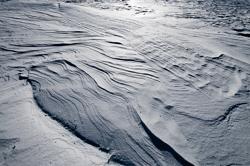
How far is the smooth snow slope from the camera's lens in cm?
105

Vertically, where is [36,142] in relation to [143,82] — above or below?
below

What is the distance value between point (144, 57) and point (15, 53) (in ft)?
6.81

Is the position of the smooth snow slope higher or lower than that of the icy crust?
higher

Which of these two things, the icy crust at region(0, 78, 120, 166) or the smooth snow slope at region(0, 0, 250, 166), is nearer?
the icy crust at region(0, 78, 120, 166)

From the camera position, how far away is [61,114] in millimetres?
1242

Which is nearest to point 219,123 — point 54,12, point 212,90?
point 212,90

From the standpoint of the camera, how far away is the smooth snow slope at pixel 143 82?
1050 mm

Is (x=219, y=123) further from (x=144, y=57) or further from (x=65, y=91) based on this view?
(x=65, y=91)

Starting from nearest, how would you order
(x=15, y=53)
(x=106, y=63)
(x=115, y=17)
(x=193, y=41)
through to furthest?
(x=106, y=63), (x=15, y=53), (x=193, y=41), (x=115, y=17)

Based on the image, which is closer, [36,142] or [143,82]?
[36,142]

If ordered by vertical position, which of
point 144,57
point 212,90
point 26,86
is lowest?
point 26,86

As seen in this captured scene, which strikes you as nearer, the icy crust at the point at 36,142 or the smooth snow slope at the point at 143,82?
the icy crust at the point at 36,142

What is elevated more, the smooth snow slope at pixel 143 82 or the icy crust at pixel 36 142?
the smooth snow slope at pixel 143 82

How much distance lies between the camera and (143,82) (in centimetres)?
160
